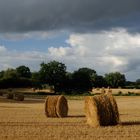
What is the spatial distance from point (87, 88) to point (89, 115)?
319 feet

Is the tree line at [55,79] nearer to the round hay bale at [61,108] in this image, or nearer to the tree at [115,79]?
the tree at [115,79]

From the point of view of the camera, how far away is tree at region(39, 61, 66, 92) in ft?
392

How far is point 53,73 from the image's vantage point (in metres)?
123

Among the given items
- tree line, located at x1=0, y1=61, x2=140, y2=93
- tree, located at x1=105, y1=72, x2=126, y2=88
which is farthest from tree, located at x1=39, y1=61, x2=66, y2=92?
tree, located at x1=105, y1=72, x2=126, y2=88

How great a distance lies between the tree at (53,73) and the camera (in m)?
119

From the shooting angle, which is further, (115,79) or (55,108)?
(115,79)

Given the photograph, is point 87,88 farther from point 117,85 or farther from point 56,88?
point 117,85

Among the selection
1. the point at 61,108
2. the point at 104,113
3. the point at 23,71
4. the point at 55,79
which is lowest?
the point at 104,113

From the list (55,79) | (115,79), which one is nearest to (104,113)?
(55,79)

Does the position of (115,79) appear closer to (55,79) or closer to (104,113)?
(55,79)

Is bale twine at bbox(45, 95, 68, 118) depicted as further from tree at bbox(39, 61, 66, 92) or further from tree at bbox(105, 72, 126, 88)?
tree at bbox(105, 72, 126, 88)

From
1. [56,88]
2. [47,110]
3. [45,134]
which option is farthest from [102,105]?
[56,88]

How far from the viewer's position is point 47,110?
92.6ft

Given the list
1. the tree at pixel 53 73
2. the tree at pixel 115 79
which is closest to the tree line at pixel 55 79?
the tree at pixel 53 73
